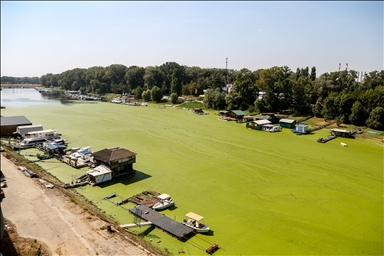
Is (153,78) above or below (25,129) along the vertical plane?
above

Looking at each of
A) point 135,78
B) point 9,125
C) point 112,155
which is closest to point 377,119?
point 112,155

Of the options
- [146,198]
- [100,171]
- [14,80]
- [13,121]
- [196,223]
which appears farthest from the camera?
[14,80]

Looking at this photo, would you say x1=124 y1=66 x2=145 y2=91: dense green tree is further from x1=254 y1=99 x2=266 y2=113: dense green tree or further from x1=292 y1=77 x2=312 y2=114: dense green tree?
x1=292 y1=77 x2=312 y2=114: dense green tree

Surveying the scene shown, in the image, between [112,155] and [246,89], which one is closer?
[112,155]

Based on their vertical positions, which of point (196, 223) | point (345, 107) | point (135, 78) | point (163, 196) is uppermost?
point (135, 78)

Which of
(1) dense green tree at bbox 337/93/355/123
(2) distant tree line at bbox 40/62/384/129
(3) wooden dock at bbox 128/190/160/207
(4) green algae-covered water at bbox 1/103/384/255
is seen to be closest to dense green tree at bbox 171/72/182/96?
(2) distant tree line at bbox 40/62/384/129

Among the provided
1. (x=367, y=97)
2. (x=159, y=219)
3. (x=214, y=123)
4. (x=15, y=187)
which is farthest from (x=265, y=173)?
(x=367, y=97)

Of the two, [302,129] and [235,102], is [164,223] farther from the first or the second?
[235,102]
